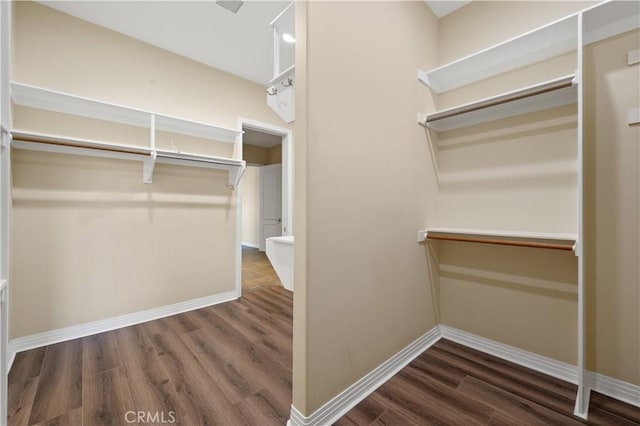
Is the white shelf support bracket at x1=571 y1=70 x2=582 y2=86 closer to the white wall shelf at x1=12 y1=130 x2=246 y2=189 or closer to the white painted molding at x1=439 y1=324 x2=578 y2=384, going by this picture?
the white painted molding at x1=439 y1=324 x2=578 y2=384

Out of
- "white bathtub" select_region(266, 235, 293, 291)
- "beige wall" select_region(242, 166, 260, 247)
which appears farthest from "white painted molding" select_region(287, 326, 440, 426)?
"beige wall" select_region(242, 166, 260, 247)

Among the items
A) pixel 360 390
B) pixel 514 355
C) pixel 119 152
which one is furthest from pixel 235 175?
pixel 514 355

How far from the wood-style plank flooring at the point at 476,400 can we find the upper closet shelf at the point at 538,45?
A: 82.8 inches

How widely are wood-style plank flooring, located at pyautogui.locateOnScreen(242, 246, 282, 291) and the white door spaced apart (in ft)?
2.49

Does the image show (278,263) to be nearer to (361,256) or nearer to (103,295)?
(361,256)

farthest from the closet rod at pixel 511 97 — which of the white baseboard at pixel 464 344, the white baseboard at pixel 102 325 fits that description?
the white baseboard at pixel 102 325

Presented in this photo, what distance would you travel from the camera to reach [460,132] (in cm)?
221

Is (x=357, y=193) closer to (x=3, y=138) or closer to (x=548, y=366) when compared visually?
A: (x=3, y=138)

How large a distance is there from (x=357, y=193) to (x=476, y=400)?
1387 mm

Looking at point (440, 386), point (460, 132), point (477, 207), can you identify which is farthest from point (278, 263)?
point (460, 132)

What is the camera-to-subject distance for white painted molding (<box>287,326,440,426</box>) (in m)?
1.36

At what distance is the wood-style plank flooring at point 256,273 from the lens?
3.90m

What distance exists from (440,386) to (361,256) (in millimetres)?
964

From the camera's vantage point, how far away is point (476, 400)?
60.7 inches
